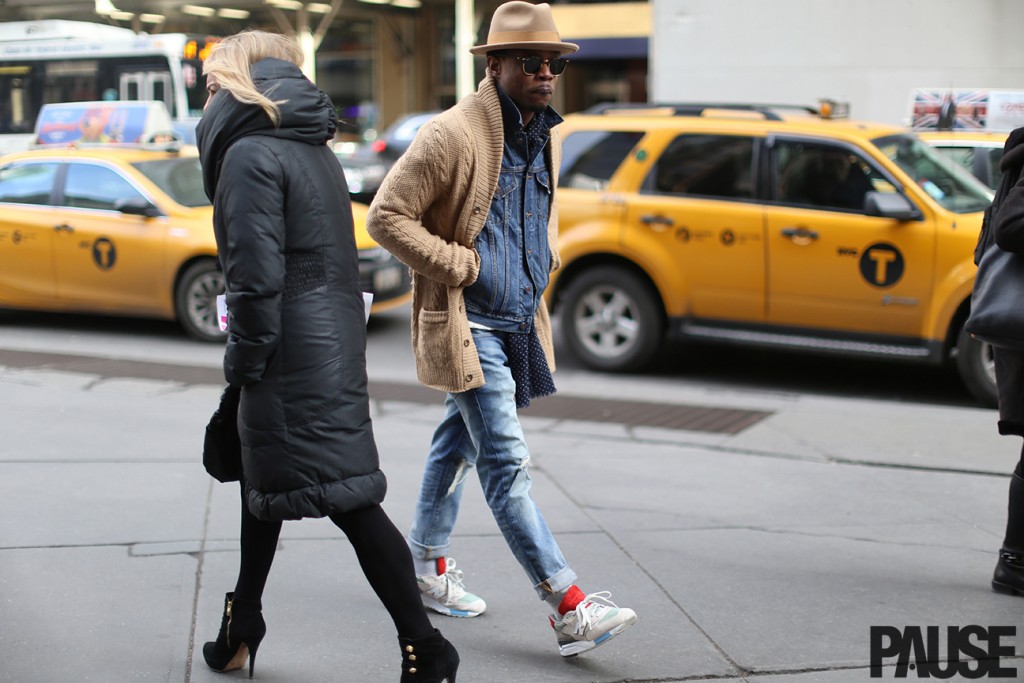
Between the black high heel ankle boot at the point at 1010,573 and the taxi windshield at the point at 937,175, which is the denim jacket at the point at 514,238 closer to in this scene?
the black high heel ankle boot at the point at 1010,573

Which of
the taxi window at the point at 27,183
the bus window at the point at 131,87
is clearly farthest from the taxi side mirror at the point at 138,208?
the bus window at the point at 131,87

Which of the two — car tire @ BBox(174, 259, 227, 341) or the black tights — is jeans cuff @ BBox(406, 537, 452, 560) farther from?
car tire @ BBox(174, 259, 227, 341)

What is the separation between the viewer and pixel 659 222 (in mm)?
8344

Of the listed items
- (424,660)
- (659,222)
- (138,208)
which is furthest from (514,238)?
(138,208)

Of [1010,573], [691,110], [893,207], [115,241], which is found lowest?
[1010,573]

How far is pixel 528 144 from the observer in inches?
152

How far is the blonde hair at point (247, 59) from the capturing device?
126 inches

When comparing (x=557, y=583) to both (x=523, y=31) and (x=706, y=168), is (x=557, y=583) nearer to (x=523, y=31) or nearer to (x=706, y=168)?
(x=523, y=31)

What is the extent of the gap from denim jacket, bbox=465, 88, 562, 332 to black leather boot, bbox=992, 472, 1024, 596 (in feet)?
6.10

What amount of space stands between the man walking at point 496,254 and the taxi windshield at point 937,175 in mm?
4618

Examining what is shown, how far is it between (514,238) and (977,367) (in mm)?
4714

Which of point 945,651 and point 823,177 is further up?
point 823,177

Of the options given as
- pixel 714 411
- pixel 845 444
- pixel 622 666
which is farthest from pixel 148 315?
pixel 622 666

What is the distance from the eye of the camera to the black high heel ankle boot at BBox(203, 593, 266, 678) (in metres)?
3.51
